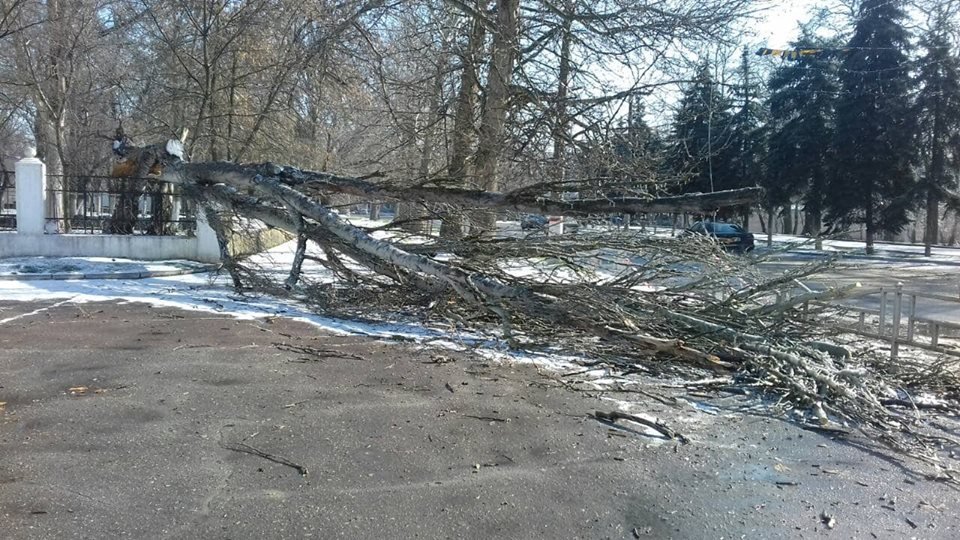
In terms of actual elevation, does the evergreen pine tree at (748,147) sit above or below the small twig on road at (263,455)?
above

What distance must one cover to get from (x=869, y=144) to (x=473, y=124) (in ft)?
82.5

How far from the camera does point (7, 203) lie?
56.2 feet

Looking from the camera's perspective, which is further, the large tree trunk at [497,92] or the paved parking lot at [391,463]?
the large tree trunk at [497,92]

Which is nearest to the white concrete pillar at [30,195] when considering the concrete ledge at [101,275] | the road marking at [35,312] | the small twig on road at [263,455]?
the concrete ledge at [101,275]

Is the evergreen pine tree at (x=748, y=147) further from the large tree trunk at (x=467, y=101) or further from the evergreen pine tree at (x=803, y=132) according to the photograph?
the large tree trunk at (x=467, y=101)

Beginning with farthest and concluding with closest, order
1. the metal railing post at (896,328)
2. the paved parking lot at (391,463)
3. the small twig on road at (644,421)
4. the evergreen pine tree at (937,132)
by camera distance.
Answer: the evergreen pine tree at (937,132), the metal railing post at (896,328), the small twig on road at (644,421), the paved parking lot at (391,463)

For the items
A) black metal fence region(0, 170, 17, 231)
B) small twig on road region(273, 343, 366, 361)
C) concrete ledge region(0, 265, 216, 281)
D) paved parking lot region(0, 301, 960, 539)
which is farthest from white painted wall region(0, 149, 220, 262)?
paved parking lot region(0, 301, 960, 539)

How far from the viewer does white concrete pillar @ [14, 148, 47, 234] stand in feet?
43.9

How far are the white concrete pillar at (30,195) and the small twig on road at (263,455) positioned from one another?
1219cm

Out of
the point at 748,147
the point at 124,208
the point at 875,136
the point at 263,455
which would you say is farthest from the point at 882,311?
the point at 748,147

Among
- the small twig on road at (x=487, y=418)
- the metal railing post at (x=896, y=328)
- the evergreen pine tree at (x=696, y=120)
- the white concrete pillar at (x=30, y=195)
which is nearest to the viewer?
the small twig on road at (x=487, y=418)

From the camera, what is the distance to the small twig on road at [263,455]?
3820 millimetres

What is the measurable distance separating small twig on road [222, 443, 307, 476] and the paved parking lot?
2 centimetres

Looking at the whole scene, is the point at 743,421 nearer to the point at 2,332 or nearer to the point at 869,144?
the point at 2,332
